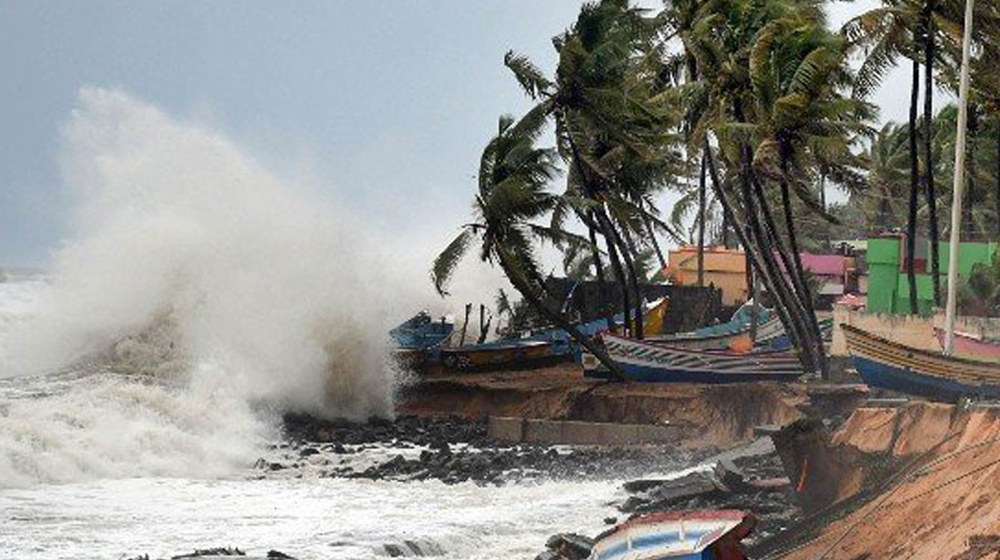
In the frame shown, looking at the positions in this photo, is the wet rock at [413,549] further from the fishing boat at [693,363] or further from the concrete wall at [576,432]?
the fishing boat at [693,363]

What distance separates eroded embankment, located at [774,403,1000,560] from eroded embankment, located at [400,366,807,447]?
7.24 m

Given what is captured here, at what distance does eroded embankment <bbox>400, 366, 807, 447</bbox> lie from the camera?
99.9ft

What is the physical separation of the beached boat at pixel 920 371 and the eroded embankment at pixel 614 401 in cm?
249

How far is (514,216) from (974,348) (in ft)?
38.7

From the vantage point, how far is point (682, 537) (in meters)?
13.5

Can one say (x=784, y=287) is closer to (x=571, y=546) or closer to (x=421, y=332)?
(x=421, y=332)

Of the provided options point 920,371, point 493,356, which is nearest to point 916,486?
point 920,371

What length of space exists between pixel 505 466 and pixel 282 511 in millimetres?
5566

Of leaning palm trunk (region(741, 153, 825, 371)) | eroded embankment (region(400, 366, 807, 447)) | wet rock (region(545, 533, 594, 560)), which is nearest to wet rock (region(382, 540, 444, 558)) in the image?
wet rock (region(545, 533, 594, 560))

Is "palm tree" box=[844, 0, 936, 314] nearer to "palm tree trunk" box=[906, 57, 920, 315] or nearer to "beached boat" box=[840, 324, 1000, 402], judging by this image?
"palm tree trunk" box=[906, 57, 920, 315]

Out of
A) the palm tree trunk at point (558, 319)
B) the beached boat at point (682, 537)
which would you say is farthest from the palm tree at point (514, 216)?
the beached boat at point (682, 537)

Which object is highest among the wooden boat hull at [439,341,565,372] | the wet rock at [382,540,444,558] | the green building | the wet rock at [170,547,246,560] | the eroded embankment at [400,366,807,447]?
the green building

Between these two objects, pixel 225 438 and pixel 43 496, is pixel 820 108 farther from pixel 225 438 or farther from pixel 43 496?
pixel 43 496

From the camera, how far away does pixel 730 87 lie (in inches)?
1329
